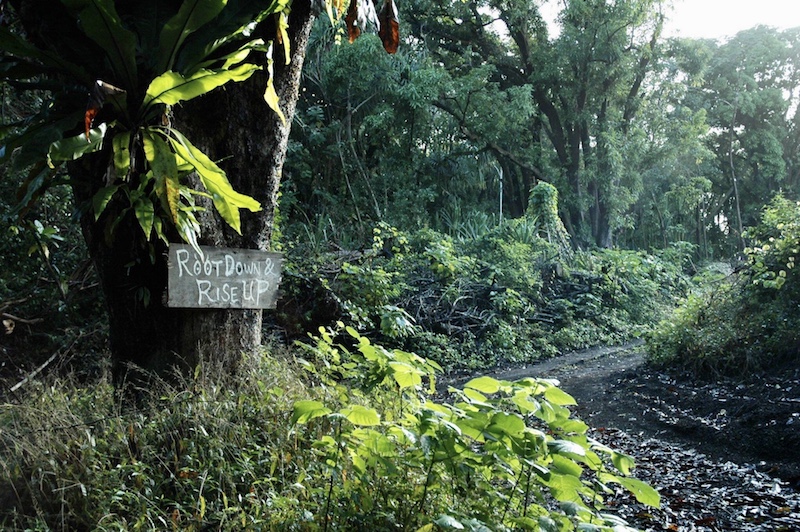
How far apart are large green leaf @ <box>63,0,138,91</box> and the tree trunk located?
45cm

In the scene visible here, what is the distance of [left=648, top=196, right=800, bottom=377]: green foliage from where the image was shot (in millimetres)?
6074

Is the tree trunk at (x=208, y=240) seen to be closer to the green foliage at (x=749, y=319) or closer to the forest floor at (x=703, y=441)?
the forest floor at (x=703, y=441)

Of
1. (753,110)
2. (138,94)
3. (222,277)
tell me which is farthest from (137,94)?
(753,110)

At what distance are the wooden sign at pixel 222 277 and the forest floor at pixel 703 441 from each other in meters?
2.14

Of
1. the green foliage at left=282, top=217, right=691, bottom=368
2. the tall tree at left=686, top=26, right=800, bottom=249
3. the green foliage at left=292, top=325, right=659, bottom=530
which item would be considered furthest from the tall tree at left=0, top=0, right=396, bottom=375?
the tall tree at left=686, top=26, right=800, bottom=249

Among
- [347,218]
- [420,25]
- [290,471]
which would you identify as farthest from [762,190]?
[290,471]

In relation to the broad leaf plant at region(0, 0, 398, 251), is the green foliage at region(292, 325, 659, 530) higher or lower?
lower

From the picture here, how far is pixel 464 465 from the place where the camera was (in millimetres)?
2012

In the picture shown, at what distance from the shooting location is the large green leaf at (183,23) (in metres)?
2.67

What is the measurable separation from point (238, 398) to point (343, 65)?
10.5m

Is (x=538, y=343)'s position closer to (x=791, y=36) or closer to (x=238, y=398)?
(x=238, y=398)

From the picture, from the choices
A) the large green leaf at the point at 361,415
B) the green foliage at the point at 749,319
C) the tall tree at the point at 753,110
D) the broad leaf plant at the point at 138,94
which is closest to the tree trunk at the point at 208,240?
the broad leaf plant at the point at 138,94

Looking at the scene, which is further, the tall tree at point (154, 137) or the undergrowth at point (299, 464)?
the tall tree at point (154, 137)

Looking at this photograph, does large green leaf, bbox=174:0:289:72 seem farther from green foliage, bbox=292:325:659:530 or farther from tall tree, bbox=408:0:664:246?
tall tree, bbox=408:0:664:246
